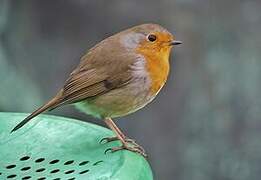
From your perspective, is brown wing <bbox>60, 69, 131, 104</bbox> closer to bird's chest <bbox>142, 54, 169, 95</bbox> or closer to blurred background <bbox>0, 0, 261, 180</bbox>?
bird's chest <bbox>142, 54, 169, 95</bbox>

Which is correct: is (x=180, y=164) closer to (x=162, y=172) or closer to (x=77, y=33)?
(x=162, y=172)

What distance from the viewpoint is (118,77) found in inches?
185

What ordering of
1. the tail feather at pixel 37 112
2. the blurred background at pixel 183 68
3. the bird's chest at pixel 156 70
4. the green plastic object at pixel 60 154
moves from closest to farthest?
the green plastic object at pixel 60 154, the tail feather at pixel 37 112, the bird's chest at pixel 156 70, the blurred background at pixel 183 68

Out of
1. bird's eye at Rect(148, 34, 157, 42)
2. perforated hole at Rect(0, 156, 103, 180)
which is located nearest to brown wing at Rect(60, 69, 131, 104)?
bird's eye at Rect(148, 34, 157, 42)

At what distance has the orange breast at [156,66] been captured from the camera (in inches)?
187

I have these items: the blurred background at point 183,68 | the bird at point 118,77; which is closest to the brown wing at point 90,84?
the bird at point 118,77

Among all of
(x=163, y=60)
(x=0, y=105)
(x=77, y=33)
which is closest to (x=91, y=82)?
(x=163, y=60)

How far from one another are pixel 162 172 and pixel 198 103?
564 millimetres

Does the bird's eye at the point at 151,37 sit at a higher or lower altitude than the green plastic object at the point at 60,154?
A: higher

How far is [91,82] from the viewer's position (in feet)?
15.2

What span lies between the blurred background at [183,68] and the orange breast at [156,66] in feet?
6.73

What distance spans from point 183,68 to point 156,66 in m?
2.20

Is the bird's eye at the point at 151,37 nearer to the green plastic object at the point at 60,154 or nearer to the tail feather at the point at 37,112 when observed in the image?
the tail feather at the point at 37,112

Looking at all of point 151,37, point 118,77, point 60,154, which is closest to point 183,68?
point 151,37
